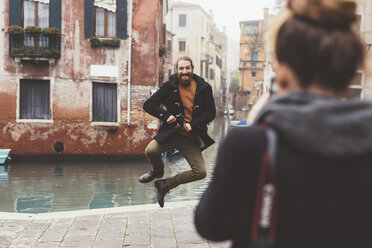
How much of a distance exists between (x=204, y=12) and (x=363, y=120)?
51.0 meters

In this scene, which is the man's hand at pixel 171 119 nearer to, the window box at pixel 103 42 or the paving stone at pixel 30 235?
the paving stone at pixel 30 235

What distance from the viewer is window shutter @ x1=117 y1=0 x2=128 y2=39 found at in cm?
1527

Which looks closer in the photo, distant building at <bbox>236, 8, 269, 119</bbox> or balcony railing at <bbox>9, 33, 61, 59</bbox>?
balcony railing at <bbox>9, 33, 61, 59</bbox>

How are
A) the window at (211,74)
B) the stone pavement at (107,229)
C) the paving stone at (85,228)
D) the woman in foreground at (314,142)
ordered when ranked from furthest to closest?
the window at (211,74) < the paving stone at (85,228) < the stone pavement at (107,229) < the woman in foreground at (314,142)

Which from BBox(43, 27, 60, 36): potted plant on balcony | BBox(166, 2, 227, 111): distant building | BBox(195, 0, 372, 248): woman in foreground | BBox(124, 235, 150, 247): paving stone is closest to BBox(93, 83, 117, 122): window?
BBox(43, 27, 60, 36): potted plant on balcony

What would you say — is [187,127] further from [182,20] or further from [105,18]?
[182,20]

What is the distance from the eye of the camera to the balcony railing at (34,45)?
14.7 metres

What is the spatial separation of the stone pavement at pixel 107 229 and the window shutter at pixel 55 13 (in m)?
10.6

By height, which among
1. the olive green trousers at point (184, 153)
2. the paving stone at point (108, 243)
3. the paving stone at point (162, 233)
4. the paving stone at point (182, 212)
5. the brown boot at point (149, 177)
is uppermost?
the olive green trousers at point (184, 153)

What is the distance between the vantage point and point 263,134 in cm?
111

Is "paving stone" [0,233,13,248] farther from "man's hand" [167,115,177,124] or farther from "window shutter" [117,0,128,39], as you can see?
"window shutter" [117,0,128,39]

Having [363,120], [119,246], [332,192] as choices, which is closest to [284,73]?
[363,120]

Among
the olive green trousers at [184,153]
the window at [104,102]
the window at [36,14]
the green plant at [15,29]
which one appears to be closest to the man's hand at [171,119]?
the olive green trousers at [184,153]

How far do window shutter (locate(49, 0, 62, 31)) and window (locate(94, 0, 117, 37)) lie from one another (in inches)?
48.4
